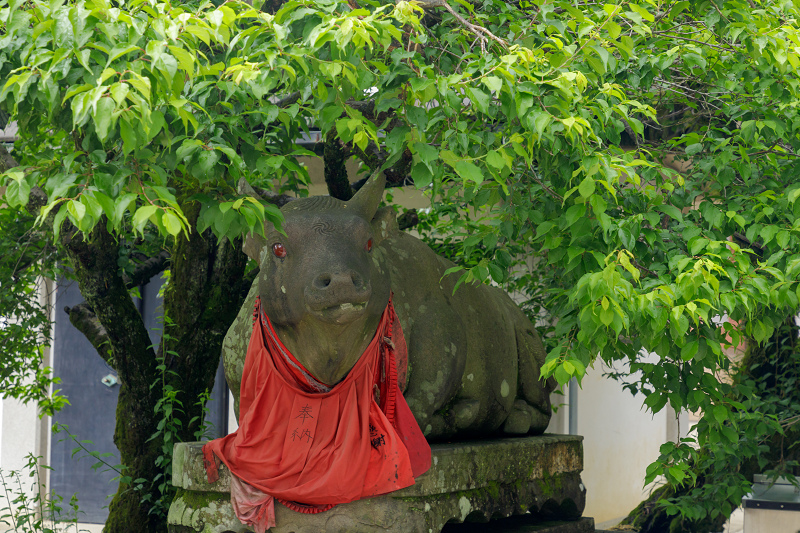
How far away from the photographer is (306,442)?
321 centimetres

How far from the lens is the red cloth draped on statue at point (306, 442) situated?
10.4 ft

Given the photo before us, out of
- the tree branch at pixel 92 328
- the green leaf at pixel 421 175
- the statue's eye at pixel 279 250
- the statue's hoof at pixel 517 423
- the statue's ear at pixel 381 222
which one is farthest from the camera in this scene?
the tree branch at pixel 92 328

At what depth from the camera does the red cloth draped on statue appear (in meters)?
3.17

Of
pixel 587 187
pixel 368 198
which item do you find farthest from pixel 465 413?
pixel 587 187

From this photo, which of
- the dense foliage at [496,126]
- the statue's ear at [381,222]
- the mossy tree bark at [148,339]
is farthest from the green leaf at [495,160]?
the mossy tree bark at [148,339]

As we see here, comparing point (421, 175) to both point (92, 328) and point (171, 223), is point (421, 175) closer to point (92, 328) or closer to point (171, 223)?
point (171, 223)

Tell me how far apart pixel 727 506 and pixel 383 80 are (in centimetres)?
435

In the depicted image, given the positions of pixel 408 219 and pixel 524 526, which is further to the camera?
pixel 408 219

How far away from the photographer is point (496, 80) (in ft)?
8.99

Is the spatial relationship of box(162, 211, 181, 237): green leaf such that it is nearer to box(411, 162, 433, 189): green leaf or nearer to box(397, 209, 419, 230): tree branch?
box(411, 162, 433, 189): green leaf

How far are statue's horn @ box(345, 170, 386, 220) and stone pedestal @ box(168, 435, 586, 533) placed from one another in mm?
1049

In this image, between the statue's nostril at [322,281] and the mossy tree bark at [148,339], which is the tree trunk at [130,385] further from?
Answer: the statue's nostril at [322,281]

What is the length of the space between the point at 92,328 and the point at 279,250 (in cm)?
308

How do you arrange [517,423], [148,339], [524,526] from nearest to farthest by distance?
[524,526]
[517,423]
[148,339]
